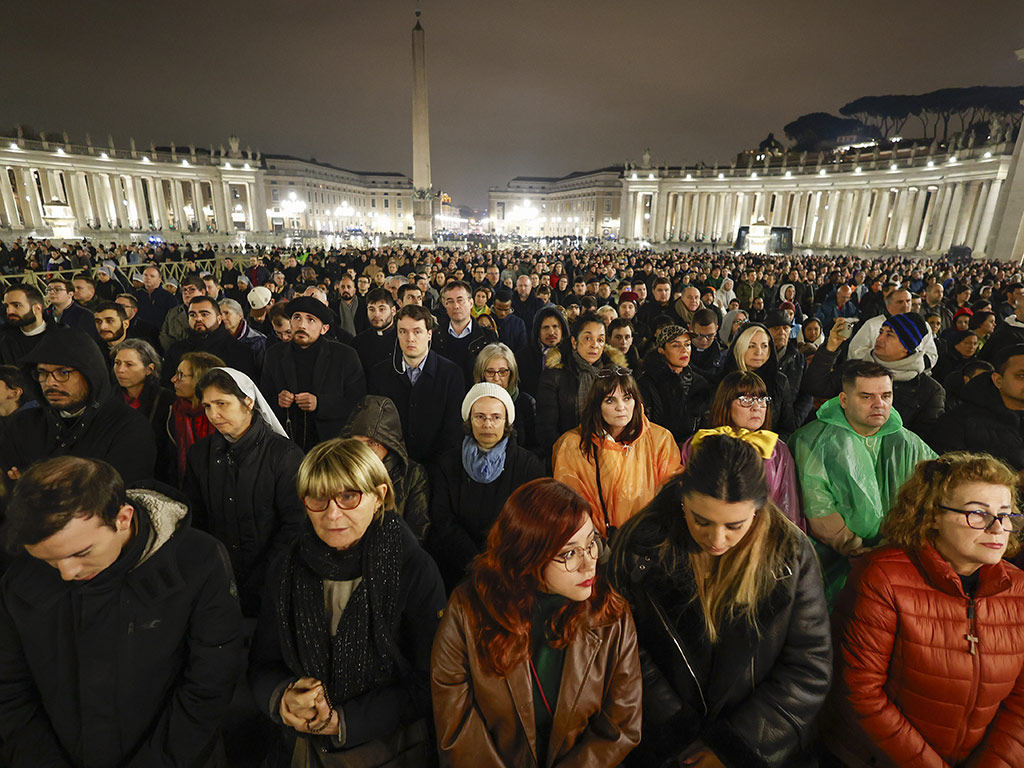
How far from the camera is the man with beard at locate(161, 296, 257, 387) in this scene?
5.30 meters

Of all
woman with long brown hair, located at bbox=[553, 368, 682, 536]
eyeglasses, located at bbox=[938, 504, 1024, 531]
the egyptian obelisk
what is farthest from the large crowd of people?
the egyptian obelisk

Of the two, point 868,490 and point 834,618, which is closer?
point 834,618

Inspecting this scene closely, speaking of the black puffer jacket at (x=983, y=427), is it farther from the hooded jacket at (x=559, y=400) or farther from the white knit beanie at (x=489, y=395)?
Answer: the white knit beanie at (x=489, y=395)

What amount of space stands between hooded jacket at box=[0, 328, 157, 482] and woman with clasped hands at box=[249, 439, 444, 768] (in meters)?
1.68

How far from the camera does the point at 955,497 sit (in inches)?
77.9

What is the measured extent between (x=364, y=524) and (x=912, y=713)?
2451mm

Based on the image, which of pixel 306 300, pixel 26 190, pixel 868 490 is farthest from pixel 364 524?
pixel 26 190

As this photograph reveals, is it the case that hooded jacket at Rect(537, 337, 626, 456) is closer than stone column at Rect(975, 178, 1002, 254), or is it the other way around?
hooded jacket at Rect(537, 337, 626, 456)

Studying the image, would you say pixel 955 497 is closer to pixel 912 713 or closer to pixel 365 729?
pixel 912 713

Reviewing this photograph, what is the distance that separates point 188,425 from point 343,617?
2393 mm

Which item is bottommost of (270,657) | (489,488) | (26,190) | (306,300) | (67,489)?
(270,657)

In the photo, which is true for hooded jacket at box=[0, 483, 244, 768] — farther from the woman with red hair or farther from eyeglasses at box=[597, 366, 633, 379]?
eyeglasses at box=[597, 366, 633, 379]

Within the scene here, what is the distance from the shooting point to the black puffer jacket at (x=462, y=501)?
3.17 m

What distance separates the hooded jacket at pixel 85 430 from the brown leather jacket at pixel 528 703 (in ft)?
7.96
